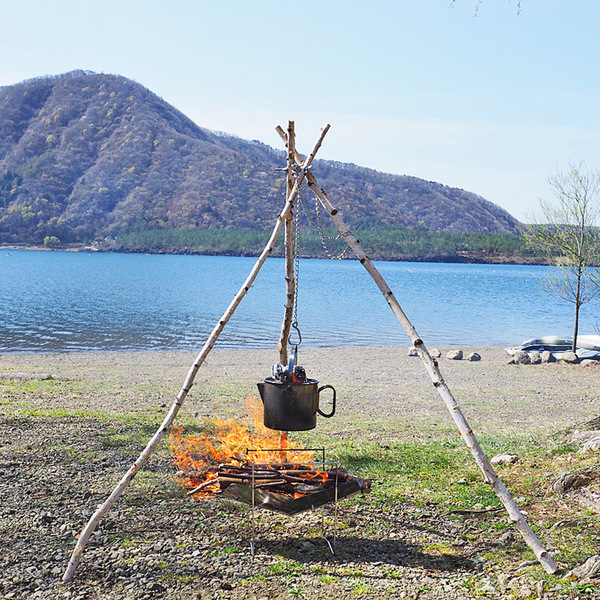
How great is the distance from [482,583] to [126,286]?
68.7m

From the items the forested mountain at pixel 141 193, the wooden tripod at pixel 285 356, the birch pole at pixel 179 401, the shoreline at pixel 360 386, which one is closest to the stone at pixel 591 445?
the shoreline at pixel 360 386

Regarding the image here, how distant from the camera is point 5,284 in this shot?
2591 inches

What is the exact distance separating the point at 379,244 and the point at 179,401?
482 feet

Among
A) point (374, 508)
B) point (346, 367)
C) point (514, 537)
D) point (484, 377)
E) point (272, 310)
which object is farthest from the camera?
point (272, 310)

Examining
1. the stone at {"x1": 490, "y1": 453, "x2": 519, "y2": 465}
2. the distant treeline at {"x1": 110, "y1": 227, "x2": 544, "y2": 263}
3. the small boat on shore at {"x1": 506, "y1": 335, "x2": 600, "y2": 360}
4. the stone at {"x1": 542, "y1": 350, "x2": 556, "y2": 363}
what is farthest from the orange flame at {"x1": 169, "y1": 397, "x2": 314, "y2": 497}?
the distant treeline at {"x1": 110, "y1": 227, "x2": 544, "y2": 263}

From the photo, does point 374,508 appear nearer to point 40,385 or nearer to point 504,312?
point 40,385

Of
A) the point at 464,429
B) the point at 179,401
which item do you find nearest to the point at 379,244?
the point at 179,401

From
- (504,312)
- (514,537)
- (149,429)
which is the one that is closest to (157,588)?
(514,537)

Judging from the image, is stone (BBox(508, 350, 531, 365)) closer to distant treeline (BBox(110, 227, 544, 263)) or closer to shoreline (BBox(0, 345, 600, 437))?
shoreline (BBox(0, 345, 600, 437))

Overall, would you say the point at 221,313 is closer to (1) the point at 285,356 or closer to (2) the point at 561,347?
(2) the point at 561,347

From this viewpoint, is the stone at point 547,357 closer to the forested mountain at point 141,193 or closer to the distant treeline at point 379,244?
the distant treeline at point 379,244

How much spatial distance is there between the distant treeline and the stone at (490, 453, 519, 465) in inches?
5391

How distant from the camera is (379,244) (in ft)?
493

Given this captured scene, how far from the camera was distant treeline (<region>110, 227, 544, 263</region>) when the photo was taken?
152m
